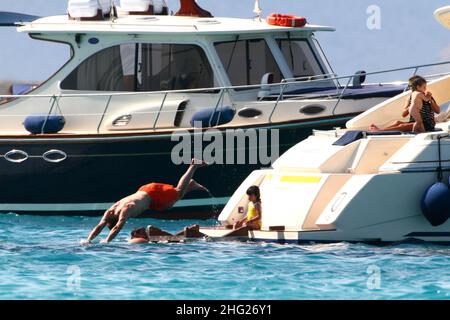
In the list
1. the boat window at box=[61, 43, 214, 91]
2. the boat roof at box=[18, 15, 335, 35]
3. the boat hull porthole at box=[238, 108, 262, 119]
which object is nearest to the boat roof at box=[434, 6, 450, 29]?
the boat hull porthole at box=[238, 108, 262, 119]

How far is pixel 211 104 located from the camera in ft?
85.4

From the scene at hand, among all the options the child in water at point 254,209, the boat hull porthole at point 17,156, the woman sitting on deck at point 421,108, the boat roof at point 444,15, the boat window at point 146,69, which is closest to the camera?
the child in water at point 254,209

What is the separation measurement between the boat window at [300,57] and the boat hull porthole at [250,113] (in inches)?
64.4

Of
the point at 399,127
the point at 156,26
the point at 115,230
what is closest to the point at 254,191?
the point at 115,230

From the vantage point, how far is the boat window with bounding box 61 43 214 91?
26.4 m

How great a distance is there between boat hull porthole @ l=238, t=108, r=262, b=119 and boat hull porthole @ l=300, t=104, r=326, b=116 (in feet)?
2.14

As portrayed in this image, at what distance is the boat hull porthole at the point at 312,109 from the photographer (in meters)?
25.4

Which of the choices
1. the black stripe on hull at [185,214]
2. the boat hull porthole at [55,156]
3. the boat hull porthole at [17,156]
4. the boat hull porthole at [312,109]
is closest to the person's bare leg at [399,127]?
the boat hull porthole at [312,109]

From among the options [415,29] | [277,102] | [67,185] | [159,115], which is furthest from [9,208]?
[415,29]

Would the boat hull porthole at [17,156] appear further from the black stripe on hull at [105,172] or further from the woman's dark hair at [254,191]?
the woman's dark hair at [254,191]

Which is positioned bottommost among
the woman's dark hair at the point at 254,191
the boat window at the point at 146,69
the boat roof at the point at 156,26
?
the woman's dark hair at the point at 254,191

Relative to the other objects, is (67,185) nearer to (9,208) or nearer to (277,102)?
(9,208)

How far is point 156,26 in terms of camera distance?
26.4m

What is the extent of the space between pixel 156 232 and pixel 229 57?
516 cm
